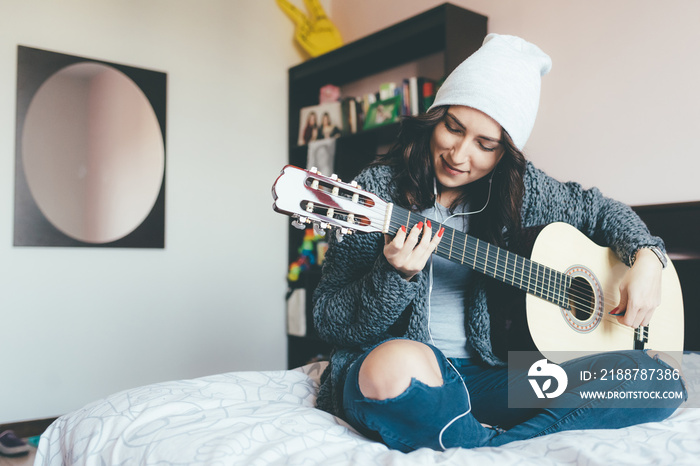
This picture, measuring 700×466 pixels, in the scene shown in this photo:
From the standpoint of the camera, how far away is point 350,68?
290 cm

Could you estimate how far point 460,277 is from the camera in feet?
4.03

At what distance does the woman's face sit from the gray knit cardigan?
0.40ft

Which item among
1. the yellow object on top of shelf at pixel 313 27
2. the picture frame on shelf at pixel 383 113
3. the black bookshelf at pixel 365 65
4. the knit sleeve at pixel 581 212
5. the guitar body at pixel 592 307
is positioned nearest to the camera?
the guitar body at pixel 592 307

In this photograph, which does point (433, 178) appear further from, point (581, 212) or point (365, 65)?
point (365, 65)

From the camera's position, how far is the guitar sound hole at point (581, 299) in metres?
1.24

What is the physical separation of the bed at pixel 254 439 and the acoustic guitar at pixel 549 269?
198 mm

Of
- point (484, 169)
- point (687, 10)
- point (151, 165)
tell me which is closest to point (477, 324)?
point (484, 169)

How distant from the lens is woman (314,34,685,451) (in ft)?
3.00

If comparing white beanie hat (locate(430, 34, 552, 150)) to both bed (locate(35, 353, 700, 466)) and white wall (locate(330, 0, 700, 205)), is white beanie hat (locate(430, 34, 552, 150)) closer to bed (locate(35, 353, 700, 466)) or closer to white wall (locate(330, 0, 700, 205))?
bed (locate(35, 353, 700, 466))

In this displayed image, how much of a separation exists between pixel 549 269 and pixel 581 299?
0.11 meters

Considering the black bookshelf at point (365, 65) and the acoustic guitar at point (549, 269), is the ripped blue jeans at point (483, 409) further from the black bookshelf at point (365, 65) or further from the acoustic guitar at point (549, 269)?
the black bookshelf at point (365, 65)

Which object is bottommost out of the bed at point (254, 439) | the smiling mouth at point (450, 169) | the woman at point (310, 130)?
the bed at point (254, 439)

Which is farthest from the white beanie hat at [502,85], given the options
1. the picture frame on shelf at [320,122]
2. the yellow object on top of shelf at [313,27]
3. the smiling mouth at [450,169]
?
the yellow object on top of shelf at [313,27]

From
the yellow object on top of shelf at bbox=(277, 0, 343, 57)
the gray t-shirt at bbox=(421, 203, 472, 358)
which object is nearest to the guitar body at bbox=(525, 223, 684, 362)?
the gray t-shirt at bbox=(421, 203, 472, 358)
